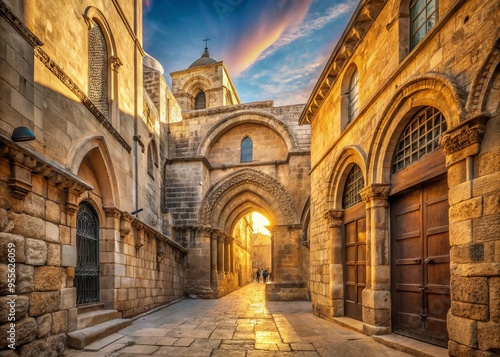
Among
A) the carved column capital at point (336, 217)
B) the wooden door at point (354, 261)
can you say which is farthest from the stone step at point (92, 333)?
the carved column capital at point (336, 217)

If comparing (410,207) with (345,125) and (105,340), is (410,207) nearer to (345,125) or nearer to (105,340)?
(345,125)

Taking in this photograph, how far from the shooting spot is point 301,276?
12.7m

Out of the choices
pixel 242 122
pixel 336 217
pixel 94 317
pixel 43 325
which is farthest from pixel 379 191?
pixel 242 122

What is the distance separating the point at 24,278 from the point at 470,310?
185 inches

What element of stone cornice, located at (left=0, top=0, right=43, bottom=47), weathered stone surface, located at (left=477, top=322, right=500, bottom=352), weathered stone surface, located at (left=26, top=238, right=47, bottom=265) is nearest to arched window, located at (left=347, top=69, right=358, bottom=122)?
weathered stone surface, located at (left=477, top=322, right=500, bottom=352)

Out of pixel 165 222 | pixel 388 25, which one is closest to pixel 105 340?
pixel 388 25

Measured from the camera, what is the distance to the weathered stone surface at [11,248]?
Result: 314 centimetres

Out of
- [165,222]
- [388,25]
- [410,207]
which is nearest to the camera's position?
[410,207]

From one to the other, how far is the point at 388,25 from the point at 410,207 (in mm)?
3022

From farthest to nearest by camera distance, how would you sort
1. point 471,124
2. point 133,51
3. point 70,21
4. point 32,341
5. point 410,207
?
1. point 133,51
2. point 70,21
3. point 410,207
4. point 32,341
5. point 471,124

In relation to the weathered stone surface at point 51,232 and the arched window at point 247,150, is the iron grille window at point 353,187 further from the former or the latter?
the arched window at point 247,150

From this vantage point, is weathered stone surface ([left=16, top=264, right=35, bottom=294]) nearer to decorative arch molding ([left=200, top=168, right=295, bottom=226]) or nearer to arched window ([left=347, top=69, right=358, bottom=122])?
arched window ([left=347, top=69, right=358, bottom=122])

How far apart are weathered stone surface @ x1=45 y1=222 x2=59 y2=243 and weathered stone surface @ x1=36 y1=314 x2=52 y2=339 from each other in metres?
0.90

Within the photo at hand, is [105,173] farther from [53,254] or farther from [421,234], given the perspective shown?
[421,234]
